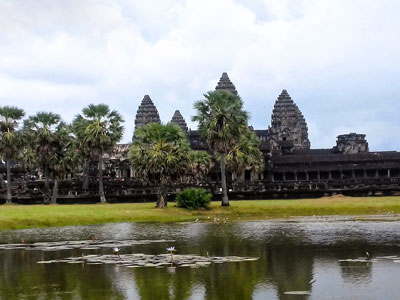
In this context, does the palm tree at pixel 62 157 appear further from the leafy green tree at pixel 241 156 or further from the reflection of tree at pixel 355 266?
the reflection of tree at pixel 355 266

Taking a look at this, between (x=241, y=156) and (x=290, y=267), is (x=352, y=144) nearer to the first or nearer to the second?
(x=241, y=156)

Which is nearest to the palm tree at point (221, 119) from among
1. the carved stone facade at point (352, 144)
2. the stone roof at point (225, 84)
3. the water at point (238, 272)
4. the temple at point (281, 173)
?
the temple at point (281, 173)

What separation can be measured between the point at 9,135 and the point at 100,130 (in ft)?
37.2

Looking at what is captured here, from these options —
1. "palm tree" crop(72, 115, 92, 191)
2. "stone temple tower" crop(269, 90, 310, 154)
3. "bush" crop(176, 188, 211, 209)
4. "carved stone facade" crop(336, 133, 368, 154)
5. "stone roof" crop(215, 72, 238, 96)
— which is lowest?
"bush" crop(176, 188, 211, 209)

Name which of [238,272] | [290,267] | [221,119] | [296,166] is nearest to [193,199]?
[221,119]

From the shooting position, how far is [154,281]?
2577cm

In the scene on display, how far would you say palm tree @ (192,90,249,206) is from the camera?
7031 centimetres

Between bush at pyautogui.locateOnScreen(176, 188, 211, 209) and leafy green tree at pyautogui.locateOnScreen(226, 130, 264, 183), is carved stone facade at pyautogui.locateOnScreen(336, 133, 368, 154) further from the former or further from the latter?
bush at pyautogui.locateOnScreen(176, 188, 211, 209)

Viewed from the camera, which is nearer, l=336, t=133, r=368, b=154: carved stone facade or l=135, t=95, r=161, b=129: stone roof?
l=336, t=133, r=368, b=154: carved stone facade

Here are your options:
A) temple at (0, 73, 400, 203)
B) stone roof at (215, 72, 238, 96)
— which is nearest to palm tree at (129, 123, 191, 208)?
temple at (0, 73, 400, 203)

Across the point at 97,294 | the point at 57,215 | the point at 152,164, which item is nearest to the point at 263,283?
the point at 97,294

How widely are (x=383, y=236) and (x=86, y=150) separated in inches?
2102

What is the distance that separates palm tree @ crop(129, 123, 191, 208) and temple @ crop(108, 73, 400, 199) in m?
16.9

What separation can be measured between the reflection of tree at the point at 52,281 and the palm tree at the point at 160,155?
3656cm
